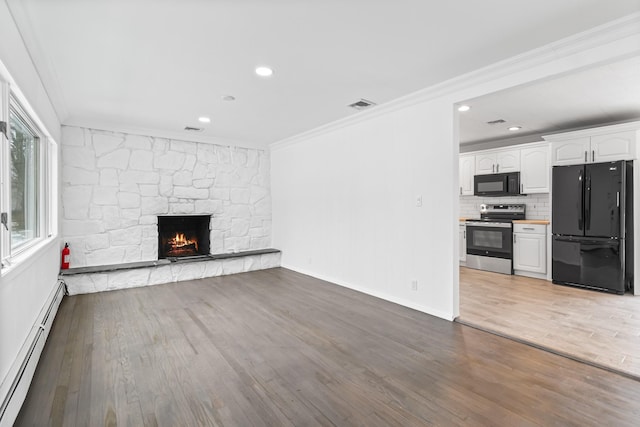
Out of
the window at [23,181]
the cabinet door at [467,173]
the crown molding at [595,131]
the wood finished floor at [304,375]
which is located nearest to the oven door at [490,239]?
the cabinet door at [467,173]

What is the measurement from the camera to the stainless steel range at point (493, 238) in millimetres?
5656

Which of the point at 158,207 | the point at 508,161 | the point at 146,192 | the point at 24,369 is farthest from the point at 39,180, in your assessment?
the point at 508,161

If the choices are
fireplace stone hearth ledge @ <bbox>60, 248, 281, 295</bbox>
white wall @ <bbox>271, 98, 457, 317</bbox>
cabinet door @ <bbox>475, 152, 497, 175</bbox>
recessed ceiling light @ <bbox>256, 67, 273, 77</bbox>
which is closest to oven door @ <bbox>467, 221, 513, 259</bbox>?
cabinet door @ <bbox>475, 152, 497, 175</bbox>

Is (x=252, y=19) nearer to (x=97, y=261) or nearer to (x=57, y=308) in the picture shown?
(x=57, y=308)

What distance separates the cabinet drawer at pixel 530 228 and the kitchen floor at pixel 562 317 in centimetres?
80

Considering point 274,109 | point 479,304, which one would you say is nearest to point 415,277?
point 479,304

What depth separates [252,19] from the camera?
2234 mm

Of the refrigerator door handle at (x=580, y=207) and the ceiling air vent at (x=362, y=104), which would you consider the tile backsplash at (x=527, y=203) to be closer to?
the refrigerator door handle at (x=580, y=207)

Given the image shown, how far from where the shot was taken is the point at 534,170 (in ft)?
18.2

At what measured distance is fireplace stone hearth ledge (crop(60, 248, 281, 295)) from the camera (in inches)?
180

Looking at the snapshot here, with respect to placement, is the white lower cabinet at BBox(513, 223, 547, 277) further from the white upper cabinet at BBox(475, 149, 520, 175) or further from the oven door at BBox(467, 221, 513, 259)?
the white upper cabinet at BBox(475, 149, 520, 175)

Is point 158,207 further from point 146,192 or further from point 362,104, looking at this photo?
point 362,104

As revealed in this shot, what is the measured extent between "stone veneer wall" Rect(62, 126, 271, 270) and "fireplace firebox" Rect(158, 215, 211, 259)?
5.8 inches

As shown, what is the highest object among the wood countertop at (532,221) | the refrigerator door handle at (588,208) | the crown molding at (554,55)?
the crown molding at (554,55)
